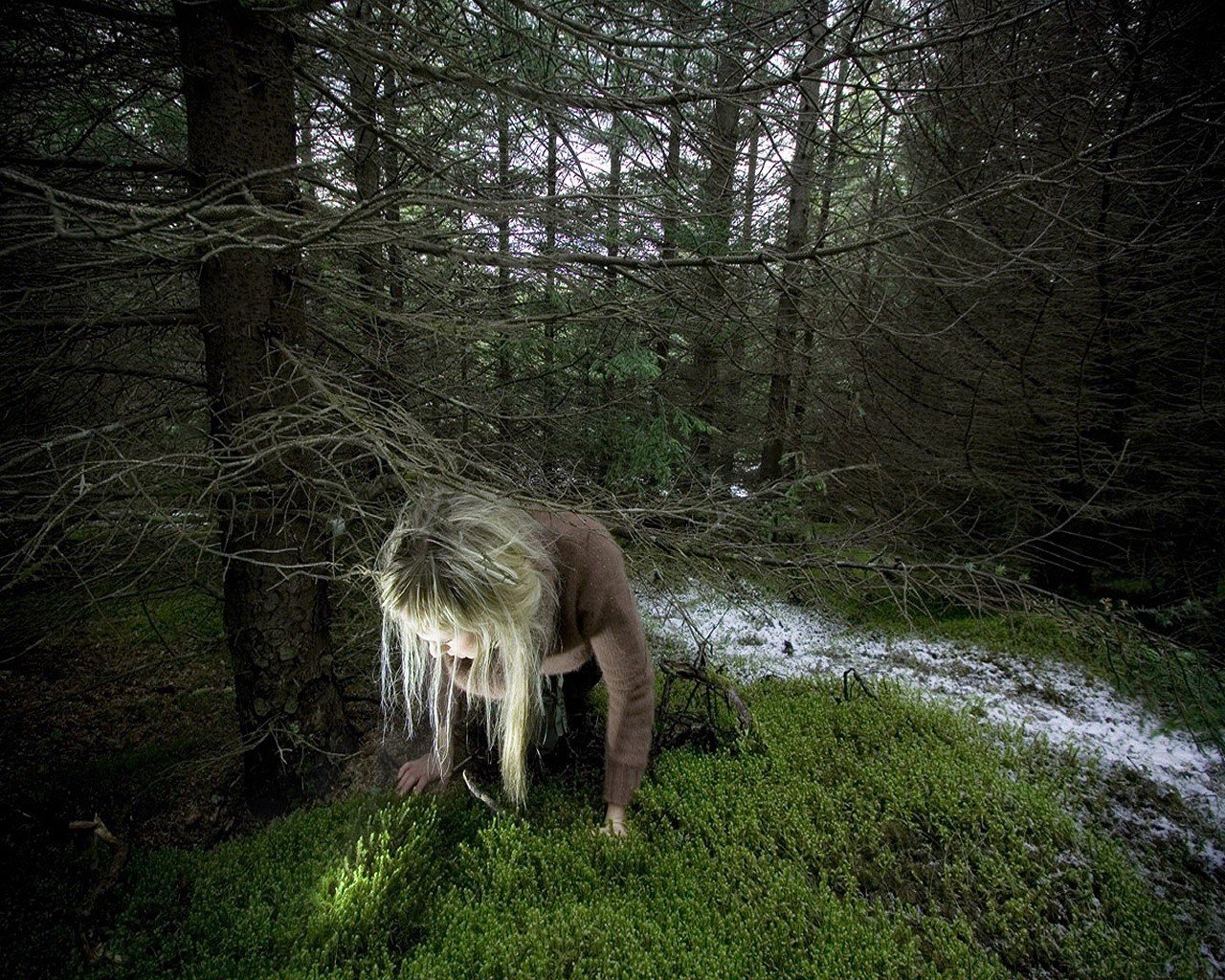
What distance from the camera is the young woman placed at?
1835mm

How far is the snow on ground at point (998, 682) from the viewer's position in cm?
361

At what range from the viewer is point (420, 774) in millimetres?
3043

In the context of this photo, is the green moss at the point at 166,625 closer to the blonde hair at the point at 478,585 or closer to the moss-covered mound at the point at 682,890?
the moss-covered mound at the point at 682,890

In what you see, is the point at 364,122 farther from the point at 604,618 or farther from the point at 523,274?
the point at 604,618

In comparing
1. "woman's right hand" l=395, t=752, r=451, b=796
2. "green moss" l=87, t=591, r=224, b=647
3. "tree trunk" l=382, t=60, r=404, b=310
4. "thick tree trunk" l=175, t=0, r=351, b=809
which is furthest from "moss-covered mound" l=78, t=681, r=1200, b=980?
"green moss" l=87, t=591, r=224, b=647

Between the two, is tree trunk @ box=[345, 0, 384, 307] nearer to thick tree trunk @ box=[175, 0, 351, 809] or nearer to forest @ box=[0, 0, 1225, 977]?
forest @ box=[0, 0, 1225, 977]

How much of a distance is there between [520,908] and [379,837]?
0.78 meters

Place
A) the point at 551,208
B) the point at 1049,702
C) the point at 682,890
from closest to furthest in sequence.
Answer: the point at 682,890 < the point at 551,208 < the point at 1049,702

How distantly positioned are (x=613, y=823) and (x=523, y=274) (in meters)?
3.58

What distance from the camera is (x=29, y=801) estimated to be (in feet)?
10.4

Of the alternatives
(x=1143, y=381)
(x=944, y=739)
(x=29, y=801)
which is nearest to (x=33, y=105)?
(x=29, y=801)

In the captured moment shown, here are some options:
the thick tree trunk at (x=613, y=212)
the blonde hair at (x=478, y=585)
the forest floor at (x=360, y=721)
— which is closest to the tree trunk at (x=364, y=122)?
the thick tree trunk at (x=613, y=212)

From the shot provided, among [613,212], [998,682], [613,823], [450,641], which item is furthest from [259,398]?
[998,682]

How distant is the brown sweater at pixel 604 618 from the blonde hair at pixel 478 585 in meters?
0.09
